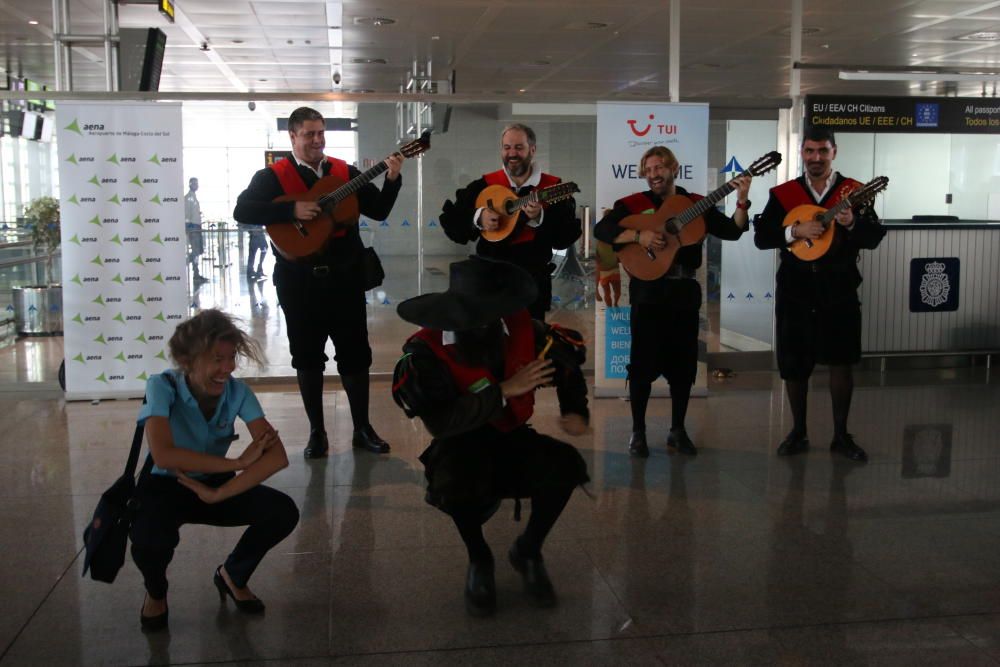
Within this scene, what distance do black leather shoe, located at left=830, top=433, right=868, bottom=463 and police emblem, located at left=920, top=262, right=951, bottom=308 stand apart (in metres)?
3.07

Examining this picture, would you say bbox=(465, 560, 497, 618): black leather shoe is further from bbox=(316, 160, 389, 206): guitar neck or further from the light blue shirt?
bbox=(316, 160, 389, 206): guitar neck

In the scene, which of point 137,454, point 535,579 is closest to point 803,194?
point 535,579

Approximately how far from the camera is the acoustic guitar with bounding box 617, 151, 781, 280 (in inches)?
198

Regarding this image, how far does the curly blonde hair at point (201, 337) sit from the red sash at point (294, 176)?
199 cm

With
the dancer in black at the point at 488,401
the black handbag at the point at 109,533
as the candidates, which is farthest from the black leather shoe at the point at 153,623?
the dancer in black at the point at 488,401

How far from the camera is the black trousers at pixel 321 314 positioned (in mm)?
5090

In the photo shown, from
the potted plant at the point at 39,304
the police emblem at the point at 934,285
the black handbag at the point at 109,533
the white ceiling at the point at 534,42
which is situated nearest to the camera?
the black handbag at the point at 109,533

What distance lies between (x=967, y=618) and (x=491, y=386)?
5.41 ft

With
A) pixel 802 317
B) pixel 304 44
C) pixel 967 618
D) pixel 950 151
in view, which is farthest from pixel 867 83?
pixel 967 618

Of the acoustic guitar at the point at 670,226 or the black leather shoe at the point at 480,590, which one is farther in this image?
the acoustic guitar at the point at 670,226

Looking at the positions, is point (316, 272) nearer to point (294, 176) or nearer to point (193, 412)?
point (294, 176)

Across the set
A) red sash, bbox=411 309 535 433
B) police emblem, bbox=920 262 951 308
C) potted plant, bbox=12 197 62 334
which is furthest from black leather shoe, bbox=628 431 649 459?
potted plant, bbox=12 197 62 334

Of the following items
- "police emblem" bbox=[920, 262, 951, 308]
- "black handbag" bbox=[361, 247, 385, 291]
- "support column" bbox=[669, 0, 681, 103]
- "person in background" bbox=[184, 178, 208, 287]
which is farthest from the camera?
"police emblem" bbox=[920, 262, 951, 308]

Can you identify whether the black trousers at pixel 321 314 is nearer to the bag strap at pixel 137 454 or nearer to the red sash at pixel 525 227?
the red sash at pixel 525 227
